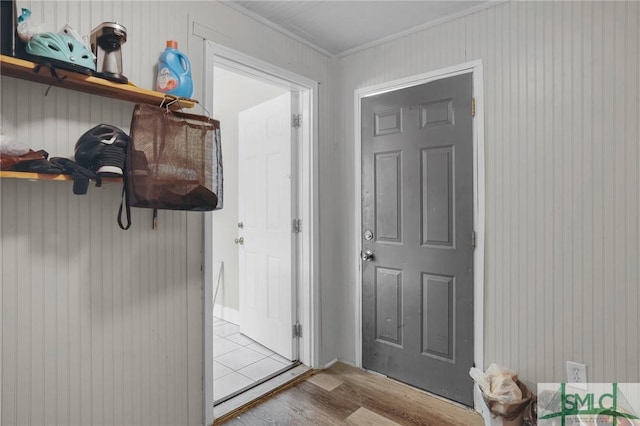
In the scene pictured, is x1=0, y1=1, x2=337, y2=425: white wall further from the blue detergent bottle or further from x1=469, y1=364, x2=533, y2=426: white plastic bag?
x1=469, y1=364, x2=533, y2=426: white plastic bag

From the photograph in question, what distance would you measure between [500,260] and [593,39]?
1.23 meters

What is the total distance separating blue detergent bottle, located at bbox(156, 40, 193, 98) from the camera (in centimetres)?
168

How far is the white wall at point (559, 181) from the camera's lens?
172 cm

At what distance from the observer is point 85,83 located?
1.39 m

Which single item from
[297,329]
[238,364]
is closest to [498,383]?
[297,329]

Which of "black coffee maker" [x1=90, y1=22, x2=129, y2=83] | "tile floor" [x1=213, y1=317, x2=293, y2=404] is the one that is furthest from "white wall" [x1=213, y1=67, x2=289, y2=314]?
"black coffee maker" [x1=90, y1=22, x2=129, y2=83]

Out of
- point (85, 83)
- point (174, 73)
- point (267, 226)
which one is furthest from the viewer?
point (267, 226)

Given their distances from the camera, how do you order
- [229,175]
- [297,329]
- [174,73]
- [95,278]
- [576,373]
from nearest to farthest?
[95,278], [174,73], [576,373], [297,329], [229,175]

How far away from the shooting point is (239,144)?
3.27m

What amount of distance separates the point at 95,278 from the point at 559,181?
92.4 inches

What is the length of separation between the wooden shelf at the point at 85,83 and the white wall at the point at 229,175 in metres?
1.76

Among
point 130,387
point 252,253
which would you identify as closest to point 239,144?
point 252,253

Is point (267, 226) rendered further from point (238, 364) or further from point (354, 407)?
point (354, 407)

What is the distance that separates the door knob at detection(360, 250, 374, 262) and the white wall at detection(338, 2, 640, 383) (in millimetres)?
789
